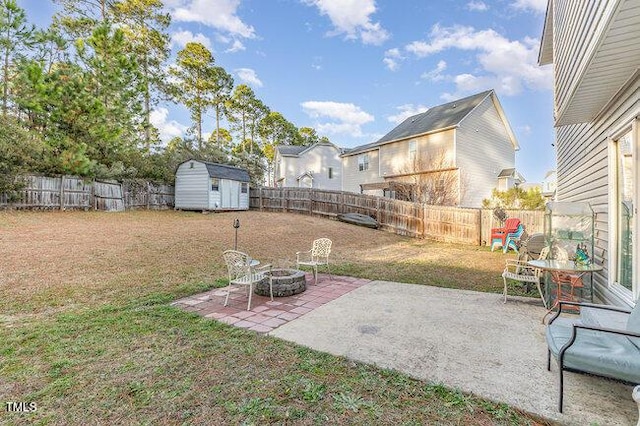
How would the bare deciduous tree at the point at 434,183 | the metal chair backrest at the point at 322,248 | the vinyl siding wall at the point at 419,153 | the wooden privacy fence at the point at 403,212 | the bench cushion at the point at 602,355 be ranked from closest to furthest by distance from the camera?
the bench cushion at the point at 602,355
the metal chair backrest at the point at 322,248
the wooden privacy fence at the point at 403,212
the bare deciduous tree at the point at 434,183
the vinyl siding wall at the point at 419,153

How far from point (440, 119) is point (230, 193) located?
46.2ft

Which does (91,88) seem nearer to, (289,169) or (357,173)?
(289,169)

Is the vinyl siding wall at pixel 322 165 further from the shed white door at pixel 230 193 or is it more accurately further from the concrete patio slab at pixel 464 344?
the concrete patio slab at pixel 464 344

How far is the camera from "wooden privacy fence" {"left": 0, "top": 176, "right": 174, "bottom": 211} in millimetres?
12297

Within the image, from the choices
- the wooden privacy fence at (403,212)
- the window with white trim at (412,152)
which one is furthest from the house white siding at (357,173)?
the wooden privacy fence at (403,212)

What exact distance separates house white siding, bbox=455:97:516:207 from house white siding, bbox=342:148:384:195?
5864mm

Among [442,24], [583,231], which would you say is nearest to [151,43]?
[442,24]

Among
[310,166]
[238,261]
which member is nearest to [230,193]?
[310,166]

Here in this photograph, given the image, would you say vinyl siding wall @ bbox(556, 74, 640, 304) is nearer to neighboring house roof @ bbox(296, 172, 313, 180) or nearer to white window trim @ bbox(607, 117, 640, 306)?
white window trim @ bbox(607, 117, 640, 306)

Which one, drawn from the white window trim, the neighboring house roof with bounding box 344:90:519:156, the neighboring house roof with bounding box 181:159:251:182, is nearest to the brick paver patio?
the white window trim

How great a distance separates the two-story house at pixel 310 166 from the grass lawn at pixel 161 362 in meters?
22.3

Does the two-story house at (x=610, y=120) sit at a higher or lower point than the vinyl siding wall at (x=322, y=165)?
lower

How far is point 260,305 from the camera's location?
4.91 meters

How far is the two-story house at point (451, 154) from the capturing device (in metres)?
17.3
